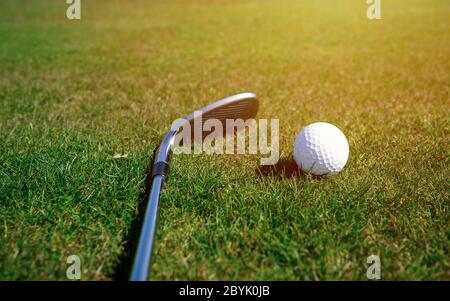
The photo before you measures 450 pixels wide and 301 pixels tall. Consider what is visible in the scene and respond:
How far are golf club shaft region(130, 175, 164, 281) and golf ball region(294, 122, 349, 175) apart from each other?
1.07m

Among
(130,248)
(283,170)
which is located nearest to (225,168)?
(283,170)

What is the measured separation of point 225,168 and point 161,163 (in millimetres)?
520

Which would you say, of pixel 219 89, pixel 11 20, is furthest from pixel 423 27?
pixel 11 20

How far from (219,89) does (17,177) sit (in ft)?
9.60

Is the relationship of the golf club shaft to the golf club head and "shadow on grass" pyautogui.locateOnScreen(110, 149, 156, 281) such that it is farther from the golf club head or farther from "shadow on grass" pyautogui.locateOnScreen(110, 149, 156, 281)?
the golf club head

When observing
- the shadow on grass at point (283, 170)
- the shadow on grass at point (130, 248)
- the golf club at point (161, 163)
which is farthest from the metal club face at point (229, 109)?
the shadow on grass at point (130, 248)

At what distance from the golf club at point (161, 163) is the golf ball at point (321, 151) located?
694 millimetres

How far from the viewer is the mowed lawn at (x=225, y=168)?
2.29 meters

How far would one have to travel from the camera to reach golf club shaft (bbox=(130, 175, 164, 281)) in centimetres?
199

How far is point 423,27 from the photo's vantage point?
9914 mm

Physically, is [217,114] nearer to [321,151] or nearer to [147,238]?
[321,151]

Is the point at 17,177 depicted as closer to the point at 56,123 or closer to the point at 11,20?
the point at 56,123

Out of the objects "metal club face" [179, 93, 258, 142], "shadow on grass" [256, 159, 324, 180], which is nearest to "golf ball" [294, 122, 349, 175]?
"shadow on grass" [256, 159, 324, 180]

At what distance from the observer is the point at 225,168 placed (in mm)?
3193
